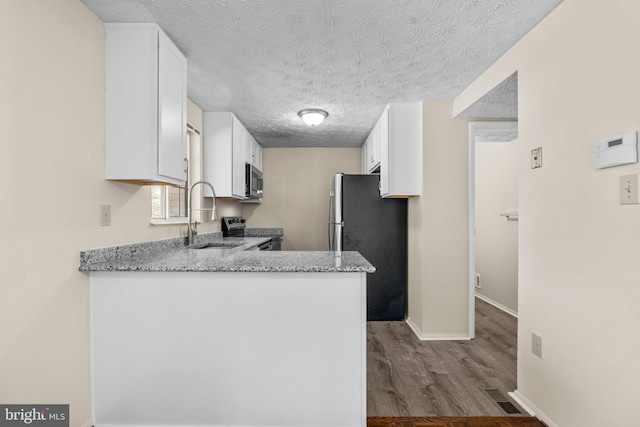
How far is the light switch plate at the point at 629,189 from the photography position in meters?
1.32

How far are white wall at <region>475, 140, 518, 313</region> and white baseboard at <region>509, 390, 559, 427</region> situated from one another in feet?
6.65

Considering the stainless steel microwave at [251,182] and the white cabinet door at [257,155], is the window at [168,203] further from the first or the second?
the white cabinet door at [257,155]

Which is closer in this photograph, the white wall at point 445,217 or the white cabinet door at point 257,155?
the white wall at point 445,217

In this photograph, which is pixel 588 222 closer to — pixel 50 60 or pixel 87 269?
pixel 87 269

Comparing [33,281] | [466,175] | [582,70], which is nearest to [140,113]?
[33,281]

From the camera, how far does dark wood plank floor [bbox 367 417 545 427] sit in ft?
6.03

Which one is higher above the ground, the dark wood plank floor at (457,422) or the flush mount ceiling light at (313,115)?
the flush mount ceiling light at (313,115)

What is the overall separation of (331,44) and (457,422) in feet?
7.79

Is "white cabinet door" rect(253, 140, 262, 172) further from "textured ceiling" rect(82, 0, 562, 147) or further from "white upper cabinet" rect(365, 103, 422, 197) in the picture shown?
"white upper cabinet" rect(365, 103, 422, 197)

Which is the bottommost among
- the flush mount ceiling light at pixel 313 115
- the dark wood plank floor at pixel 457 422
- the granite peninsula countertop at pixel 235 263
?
the dark wood plank floor at pixel 457 422

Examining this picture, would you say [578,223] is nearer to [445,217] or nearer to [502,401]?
[502,401]

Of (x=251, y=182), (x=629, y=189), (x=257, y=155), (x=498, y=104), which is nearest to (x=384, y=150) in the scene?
(x=498, y=104)

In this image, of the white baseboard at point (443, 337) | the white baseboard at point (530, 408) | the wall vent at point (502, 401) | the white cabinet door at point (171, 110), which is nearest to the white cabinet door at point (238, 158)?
the white cabinet door at point (171, 110)

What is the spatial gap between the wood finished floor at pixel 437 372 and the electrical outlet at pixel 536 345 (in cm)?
41
